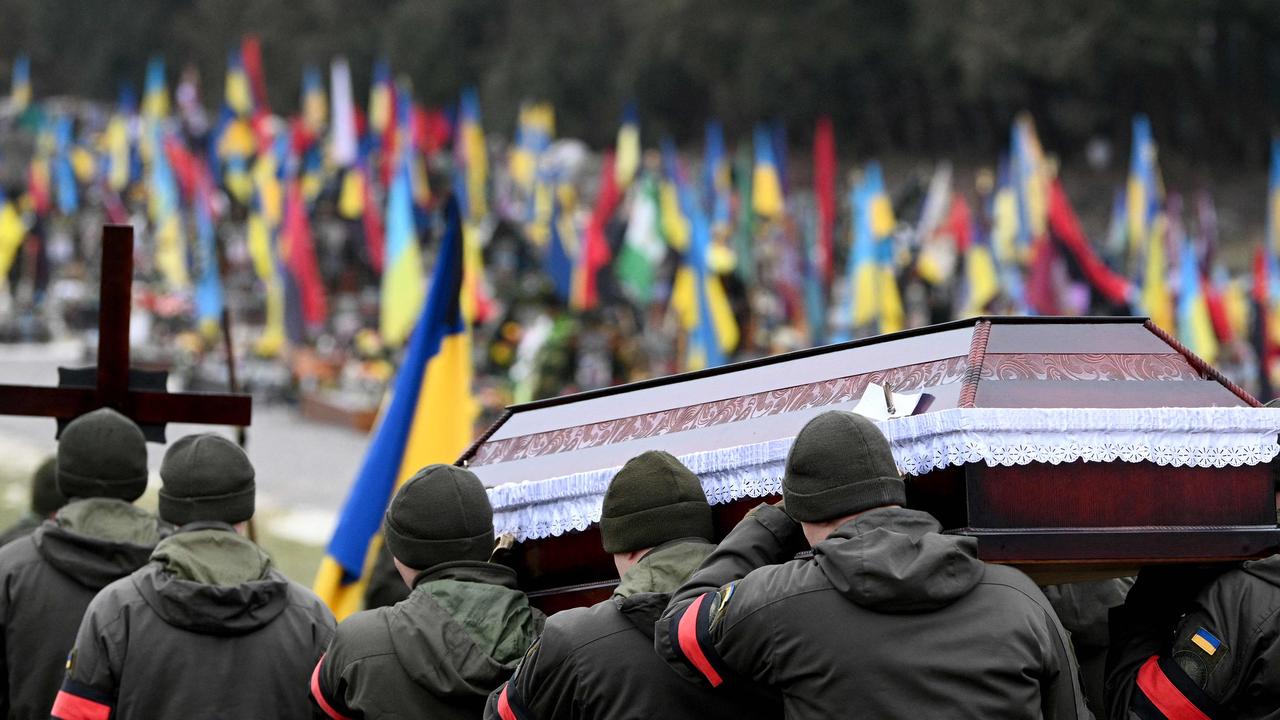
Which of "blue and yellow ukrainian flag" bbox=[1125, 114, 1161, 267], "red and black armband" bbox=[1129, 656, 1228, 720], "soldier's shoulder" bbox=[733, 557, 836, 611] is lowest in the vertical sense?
"red and black armband" bbox=[1129, 656, 1228, 720]

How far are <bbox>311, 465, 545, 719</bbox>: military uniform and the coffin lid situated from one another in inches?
8.8

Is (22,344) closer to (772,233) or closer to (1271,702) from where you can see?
(772,233)

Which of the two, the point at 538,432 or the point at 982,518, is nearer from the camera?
the point at 982,518

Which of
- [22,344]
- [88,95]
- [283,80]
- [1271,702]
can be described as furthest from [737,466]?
[88,95]

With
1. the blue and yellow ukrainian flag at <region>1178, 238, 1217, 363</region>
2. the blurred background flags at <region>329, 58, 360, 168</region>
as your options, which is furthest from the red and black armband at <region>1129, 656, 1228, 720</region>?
the blurred background flags at <region>329, 58, 360, 168</region>

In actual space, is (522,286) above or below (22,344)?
above

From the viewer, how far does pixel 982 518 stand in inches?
111

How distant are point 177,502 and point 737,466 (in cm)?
127

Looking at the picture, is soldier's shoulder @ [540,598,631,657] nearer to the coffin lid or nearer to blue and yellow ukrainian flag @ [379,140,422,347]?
the coffin lid

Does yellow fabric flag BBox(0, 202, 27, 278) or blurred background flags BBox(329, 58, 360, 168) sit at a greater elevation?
blurred background flags BBox(329, 58, 360, 168)

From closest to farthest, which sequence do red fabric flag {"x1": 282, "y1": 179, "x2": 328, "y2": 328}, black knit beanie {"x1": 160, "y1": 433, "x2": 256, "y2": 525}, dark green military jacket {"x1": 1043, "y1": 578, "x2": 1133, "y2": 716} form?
1. black knit beanie {"x1": 160, "y1": 433, "x2": 256, "y2": 525}
2. dark green military jacket {"x1": 1043, "y1": 578, "x2": 1133, "y2": 716}
3. red fabric flag {"x1": 282, "y1": 179, "x2": 328, "y2": 328}

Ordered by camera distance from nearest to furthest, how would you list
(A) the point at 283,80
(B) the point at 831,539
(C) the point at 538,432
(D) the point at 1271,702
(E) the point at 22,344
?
(B) the point at 831,539
(D) the point at 1271,702
(C) the point at 538,432
(E) the point at 22,344
(A) the point at 283,80

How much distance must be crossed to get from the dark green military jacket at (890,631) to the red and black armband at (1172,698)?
16.4 inches

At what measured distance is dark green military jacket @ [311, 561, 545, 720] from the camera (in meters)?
3.08
